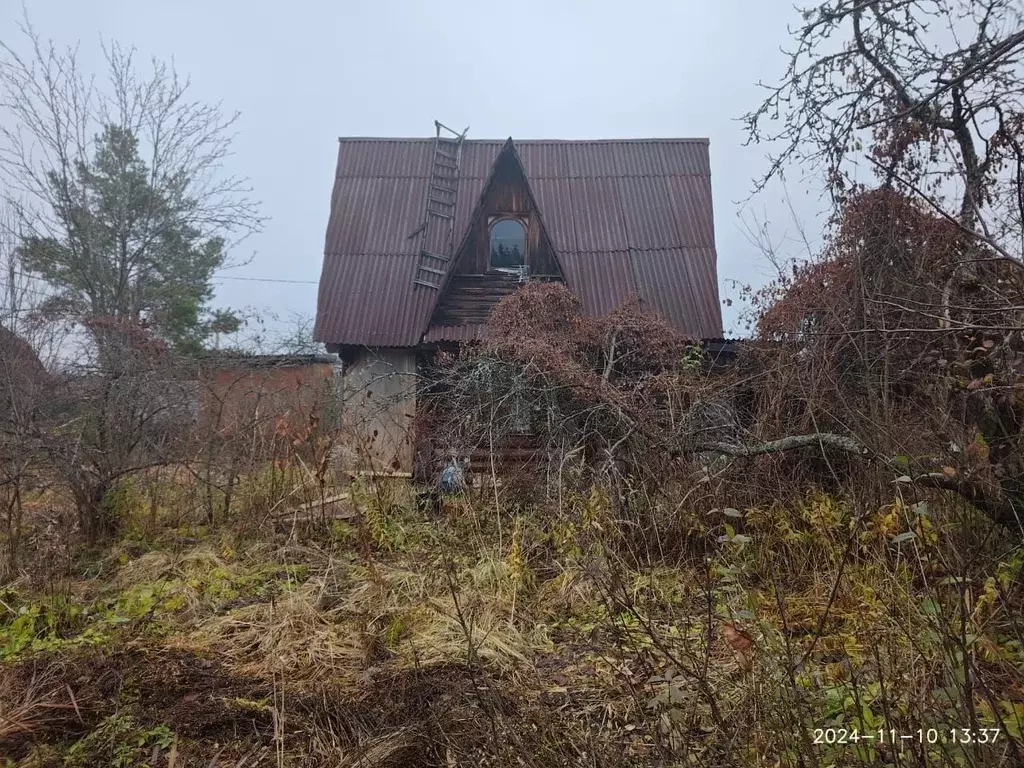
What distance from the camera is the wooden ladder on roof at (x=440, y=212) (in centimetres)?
1203

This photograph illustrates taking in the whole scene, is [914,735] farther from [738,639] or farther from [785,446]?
[785,446]

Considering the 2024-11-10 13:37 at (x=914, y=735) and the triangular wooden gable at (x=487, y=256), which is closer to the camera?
the 2024-11-10 13:37 at (x=914, y=735)

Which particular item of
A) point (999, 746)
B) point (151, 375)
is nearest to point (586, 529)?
point (999, 746)

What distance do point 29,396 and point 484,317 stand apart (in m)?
6.97

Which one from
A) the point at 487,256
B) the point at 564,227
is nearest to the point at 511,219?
the point at 487,256

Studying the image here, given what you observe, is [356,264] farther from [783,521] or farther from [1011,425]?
[1011,425]

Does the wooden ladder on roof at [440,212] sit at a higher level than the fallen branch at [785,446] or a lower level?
higher

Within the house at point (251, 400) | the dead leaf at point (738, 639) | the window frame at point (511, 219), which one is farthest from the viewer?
the window frame at point (511, 219)

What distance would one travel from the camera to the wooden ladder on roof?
1203 centimetres

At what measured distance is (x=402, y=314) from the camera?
38.5ft

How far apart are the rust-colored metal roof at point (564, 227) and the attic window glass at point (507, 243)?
65 cm

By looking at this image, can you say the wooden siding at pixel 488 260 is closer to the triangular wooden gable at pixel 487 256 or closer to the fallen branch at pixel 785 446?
the triangular wooden gable at pixel 487 256

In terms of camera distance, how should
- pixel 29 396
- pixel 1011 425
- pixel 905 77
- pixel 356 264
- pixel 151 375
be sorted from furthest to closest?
pixel 356 264 → pixel 151 375 → pixel 29 396 → pixel 905 77 → pixel 1011 425

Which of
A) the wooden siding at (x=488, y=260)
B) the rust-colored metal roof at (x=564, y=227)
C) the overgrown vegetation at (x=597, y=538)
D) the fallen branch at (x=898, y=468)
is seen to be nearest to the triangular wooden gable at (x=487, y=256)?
the wooden siding at (x=488, y=260)
